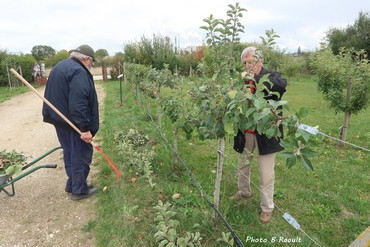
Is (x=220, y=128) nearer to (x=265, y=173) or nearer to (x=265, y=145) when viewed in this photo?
(x=265, y=145)

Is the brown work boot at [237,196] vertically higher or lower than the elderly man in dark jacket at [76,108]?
lower

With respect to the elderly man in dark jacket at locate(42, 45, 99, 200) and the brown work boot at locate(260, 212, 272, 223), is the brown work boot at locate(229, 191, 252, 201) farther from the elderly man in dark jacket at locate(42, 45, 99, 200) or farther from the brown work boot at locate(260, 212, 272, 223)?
the elderly man in dark jacket at locate(42, 45, 99, 200)

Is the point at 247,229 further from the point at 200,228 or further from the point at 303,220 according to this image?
the point at 303,220

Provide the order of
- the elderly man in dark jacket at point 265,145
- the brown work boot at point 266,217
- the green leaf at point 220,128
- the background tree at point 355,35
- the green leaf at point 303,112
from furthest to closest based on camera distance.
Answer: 1. the background tree at point 355,35
2. the brown work boot at point 266,217
3. the elderly man in dark jacket at point 265,145
4. the green leaf at point 220,128
5. the green leaf at point 303,112

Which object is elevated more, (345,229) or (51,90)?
(51,90)

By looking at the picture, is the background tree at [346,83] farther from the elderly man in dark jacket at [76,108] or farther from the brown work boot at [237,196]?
the elderly man in dark jacket at [76,108]

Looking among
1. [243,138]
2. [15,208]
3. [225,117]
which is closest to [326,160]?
[243,138]

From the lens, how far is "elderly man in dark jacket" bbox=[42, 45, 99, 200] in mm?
3047

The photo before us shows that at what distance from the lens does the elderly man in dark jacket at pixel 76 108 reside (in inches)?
120

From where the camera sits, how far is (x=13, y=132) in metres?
6.80

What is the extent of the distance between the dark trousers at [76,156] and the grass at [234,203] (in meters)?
0.39

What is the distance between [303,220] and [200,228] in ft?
4.51

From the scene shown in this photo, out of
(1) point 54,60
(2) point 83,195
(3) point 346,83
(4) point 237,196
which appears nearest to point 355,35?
(3) point 346,83

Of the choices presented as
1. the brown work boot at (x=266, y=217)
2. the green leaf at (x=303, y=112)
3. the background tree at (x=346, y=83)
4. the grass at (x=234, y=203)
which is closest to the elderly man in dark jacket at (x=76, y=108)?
the grass at (x=234, y=203)
